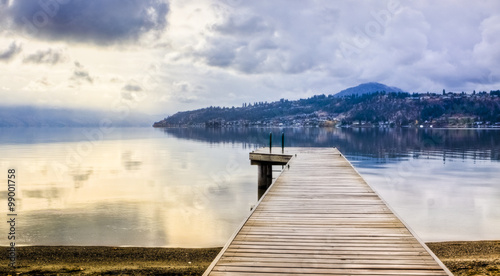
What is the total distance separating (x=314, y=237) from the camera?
672 centimetres

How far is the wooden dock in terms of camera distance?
5270mm

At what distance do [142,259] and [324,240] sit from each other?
7840 mm

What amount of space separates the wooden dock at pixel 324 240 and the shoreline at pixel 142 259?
133 inches

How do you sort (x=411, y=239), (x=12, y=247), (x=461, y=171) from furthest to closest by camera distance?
(x=461, y=171), (x=12, y=247), (x=411, y=239)

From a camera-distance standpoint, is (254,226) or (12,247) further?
(12,247)

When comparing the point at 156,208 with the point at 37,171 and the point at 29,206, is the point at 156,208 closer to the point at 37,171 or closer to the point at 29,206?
the point at 29,206

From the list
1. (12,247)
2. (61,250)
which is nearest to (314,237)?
(61,250)

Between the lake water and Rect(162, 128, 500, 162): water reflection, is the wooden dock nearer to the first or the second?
the lake water

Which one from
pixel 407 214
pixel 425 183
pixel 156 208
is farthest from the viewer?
pixel 425 183

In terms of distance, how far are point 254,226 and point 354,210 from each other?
2.68 m

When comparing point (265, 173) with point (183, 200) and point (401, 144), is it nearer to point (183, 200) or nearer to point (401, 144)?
point (183, 200)

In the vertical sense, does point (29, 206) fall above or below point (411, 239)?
below

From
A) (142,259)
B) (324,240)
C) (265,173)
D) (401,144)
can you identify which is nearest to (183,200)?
(265,173)

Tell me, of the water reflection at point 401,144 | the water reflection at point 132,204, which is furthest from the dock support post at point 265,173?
the water reflection at point 401,144
